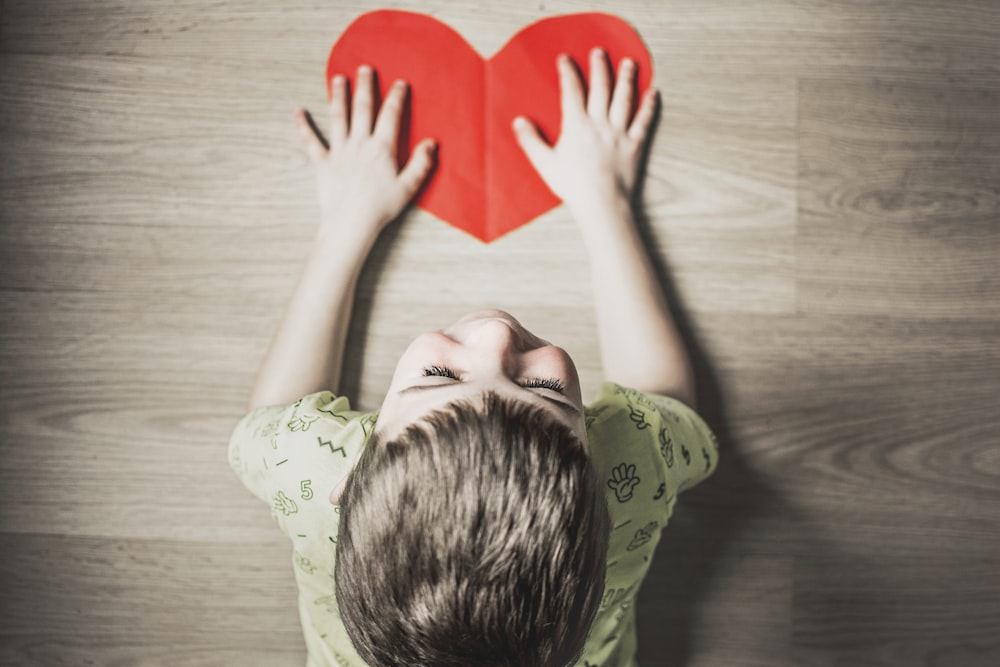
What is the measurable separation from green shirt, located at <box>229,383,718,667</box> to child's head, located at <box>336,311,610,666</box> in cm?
11

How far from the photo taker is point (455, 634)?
0.42 metres

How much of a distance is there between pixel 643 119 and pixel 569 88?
0.09m

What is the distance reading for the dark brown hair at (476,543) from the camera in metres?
0.42

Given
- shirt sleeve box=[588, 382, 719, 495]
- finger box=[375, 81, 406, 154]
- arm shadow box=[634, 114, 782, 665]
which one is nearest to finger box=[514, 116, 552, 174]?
finger box=[375, 81, 406, 154]

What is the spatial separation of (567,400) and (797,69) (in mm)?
530

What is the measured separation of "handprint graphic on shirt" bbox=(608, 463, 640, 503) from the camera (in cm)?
57

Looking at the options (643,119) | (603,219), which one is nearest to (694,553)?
(603,219)

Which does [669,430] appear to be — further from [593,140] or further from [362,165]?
[362,165]

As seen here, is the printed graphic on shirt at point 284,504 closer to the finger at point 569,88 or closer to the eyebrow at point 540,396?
the eyebrow at point 540,396

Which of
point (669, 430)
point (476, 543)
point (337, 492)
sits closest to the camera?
point (476, 543)

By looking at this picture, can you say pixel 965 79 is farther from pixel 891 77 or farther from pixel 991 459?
pixel 991 459

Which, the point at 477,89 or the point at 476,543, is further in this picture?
the point at 477,89

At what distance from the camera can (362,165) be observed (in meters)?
0.75

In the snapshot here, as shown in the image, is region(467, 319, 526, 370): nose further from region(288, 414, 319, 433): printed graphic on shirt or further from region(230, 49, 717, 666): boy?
region(288, 414, 319, 433): printed graphic on shirt
